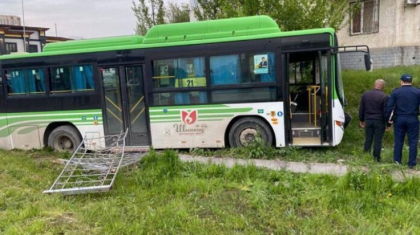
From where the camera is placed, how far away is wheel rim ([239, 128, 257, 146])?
765cm

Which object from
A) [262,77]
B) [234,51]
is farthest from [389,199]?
[234,51]

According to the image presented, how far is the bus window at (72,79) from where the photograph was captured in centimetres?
827

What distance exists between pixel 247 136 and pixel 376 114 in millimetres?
2786

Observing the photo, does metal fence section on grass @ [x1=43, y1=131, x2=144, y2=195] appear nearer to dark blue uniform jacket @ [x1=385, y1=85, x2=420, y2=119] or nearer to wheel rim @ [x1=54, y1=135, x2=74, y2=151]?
wheel rim @ [x1=54, y1=135, x2=74, y2=151]

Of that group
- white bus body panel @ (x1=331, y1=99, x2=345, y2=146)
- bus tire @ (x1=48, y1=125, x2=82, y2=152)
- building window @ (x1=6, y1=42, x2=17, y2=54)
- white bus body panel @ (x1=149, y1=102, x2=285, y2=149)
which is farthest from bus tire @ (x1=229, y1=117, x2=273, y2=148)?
building window @ (x1=6, y1=42, x2=17, y2=54)

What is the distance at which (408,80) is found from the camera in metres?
6.00

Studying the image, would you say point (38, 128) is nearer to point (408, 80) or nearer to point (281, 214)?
point (281, 214)

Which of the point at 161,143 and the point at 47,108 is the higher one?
the point at 47,108

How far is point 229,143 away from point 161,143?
1.70m

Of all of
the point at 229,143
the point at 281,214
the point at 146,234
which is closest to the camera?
the point at 146,234

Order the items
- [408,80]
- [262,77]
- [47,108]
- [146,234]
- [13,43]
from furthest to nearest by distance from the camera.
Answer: [13,43] < [47,108] < [262,77] < [408,80] < [146,234]

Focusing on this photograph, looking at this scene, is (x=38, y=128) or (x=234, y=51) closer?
(x=234, y=51)

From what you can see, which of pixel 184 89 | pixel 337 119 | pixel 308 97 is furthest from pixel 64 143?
pixel 337 119

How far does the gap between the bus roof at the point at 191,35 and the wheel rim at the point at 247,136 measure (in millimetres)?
2127
